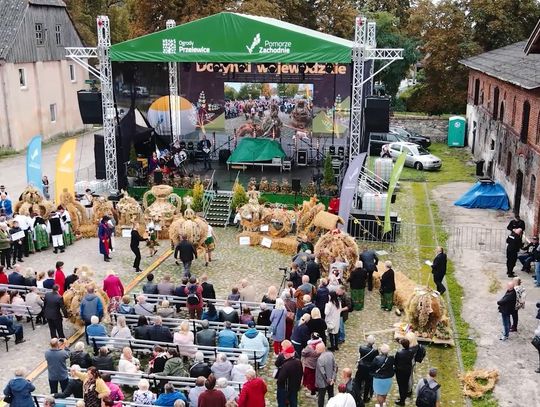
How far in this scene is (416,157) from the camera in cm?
3253

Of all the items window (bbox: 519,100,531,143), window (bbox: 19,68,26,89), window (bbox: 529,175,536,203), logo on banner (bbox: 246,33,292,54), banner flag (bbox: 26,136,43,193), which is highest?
logo on banner (bbox: 246,33,292,54)

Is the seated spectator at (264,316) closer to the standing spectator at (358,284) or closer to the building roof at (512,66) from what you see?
the standing spectator at (358,284)

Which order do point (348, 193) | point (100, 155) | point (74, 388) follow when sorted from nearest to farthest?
1. point (74, 388)
2. point (348, 193)
3. point (100, 155)

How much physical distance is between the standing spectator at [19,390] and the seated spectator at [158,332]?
2.62 meters

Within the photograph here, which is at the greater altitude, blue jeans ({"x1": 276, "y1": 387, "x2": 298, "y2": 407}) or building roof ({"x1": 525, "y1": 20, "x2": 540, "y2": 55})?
building roof ({"x1": 525, "y1": 20, "x2": 540, "y2": 55})

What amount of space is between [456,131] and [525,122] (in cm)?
1592

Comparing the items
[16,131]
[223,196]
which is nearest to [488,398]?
[223,196]

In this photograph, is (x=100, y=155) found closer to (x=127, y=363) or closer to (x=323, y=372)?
(x=127, y=363)

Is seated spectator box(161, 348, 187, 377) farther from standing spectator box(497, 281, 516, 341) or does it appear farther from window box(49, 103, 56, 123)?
window box(49, 103, 56, 123)

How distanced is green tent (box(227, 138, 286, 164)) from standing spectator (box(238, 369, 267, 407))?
18.5 meters

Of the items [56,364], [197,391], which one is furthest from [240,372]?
[56,364]

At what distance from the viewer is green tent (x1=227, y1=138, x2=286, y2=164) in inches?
1087

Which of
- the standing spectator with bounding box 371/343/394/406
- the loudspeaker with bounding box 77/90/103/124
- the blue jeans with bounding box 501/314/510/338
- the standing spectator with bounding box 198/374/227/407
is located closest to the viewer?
the standing spectator with bounding box 198/374/227/407

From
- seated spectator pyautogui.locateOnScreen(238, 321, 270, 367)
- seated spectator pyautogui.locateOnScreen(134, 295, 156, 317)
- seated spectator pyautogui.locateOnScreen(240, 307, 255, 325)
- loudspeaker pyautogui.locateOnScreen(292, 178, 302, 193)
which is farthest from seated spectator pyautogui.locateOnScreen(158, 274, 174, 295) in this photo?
loudspeaker pyautogui.locateOnScreen(292, 178, 302, 193)
